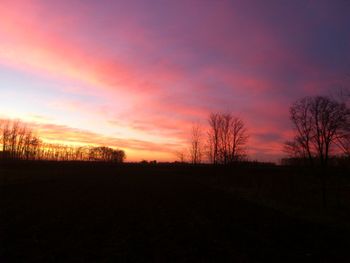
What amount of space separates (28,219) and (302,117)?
29822 mm

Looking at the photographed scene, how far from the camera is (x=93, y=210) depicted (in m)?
20.1

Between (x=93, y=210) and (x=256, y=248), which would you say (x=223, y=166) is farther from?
(x=256, y=248)

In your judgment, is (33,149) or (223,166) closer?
(223,166)

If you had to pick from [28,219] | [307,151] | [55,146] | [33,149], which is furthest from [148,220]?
[55,146]

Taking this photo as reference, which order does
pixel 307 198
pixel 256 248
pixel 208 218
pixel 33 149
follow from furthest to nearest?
pixel 33 149 < pixel 307 198 < pixel 208 218 < pixel 256 248

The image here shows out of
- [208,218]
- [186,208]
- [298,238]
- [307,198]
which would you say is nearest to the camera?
[298,238]

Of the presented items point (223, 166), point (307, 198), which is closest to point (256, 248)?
point (307, 198)

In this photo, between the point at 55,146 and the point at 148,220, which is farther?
the point at 55,146

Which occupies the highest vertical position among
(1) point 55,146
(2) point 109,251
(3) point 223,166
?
(1) point 55,146

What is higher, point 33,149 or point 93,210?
point 33,149

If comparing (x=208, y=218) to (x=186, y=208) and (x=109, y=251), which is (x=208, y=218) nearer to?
(x=186, y=208)

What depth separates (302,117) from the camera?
1467 inches

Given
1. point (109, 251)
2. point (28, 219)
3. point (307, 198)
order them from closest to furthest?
point (109, 251)
point (28, 219)
point (307, 198)

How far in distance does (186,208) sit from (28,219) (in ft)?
32.0
